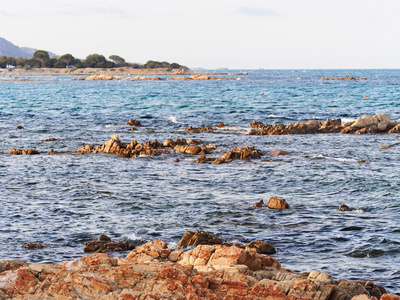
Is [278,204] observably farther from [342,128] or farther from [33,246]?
[342,128]

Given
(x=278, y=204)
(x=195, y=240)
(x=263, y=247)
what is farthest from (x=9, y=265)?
(x=278, y=204)

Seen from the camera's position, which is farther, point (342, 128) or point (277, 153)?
point (342, 128)

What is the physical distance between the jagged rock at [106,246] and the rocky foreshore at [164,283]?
11.8 feet

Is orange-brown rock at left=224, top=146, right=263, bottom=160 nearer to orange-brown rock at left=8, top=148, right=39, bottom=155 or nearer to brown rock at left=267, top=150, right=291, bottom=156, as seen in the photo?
brown rock at left=267, top=150, right=291, bottom=156

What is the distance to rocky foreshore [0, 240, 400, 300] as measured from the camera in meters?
7.86

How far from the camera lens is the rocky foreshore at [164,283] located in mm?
7859

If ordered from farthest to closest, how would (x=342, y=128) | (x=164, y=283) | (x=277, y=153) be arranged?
(x=342, y=128)
(x=277, y=153)
(x=164, y=283)

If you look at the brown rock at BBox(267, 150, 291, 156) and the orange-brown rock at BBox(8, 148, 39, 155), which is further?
the orange-brown rock at BBox(8, 148, 39, 155)

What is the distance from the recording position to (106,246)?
42.1 feet

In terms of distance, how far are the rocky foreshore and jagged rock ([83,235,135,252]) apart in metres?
3.60

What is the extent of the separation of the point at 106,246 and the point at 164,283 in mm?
5199

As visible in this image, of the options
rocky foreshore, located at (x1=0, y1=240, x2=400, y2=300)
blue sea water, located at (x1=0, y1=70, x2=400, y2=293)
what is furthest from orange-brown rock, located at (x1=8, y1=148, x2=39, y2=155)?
rocky foreshore, located at (x1=0, y1=240, x2=400, y2=300)

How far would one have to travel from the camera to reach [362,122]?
131 ft

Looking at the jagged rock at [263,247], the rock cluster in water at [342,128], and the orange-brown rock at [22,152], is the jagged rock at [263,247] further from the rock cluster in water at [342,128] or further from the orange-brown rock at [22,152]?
the rock cluster in water at [342,128]
